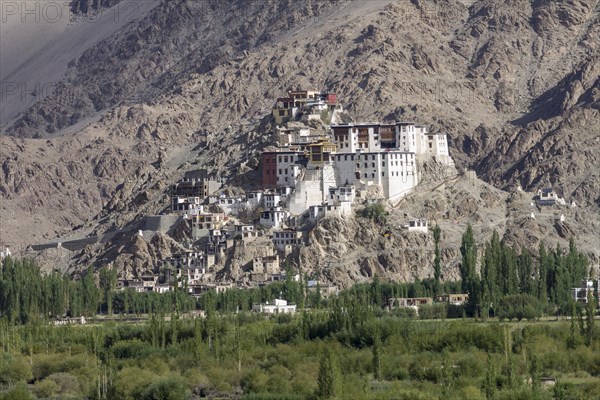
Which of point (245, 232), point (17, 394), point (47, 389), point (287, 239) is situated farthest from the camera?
point (245, 232)

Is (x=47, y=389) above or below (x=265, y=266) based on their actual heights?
below

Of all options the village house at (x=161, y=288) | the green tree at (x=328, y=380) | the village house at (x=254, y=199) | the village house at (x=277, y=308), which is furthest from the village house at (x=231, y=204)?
the green tree at (x=328, y=380)

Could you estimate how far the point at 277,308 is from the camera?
142 m

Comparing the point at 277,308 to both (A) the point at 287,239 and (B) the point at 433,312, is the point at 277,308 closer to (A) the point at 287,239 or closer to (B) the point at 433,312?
Answer: (B) the point at 433,312

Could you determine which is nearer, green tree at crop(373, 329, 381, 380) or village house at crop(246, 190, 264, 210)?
green tree at crop(373, 329, 381, 380)

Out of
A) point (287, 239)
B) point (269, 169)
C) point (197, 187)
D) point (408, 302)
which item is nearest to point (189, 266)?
point (287, 239)

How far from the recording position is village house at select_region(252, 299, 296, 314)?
14125 centimetres

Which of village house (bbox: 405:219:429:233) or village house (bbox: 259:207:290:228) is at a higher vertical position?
village house (bbox: 259:207:290:228)

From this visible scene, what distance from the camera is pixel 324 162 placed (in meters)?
161

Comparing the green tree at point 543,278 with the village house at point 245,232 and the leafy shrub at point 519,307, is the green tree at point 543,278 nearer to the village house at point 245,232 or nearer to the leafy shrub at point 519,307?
the leafy shrub at point 519,307

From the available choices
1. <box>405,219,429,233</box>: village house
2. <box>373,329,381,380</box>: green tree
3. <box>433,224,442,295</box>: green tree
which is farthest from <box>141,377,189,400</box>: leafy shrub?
<box>405,219,429,233</box>: village house

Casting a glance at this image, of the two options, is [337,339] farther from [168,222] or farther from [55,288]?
[168,222]

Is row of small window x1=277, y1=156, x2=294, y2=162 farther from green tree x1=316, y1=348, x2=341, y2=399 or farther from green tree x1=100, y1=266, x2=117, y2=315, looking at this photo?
green tree x1=316, y1=348, x2=341, y2=399

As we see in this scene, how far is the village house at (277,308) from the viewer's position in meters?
141
